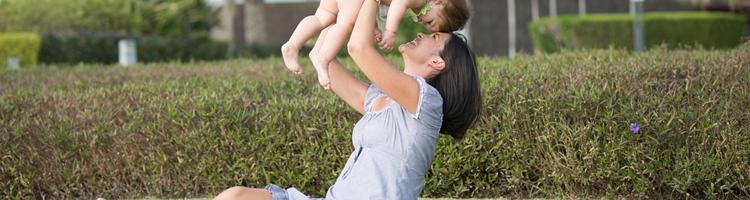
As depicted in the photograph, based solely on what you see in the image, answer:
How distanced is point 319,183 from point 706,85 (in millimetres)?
2100

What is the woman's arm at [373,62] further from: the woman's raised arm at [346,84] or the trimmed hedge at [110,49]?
the trimmed hedge at [110,49]

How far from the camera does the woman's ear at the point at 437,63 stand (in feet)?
13.0

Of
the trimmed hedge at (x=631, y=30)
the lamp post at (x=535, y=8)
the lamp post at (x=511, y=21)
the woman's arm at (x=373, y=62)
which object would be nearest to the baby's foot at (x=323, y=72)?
the woman's arm at (x=373, y=62)

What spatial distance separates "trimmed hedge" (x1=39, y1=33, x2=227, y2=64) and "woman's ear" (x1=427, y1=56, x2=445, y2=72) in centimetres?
1842

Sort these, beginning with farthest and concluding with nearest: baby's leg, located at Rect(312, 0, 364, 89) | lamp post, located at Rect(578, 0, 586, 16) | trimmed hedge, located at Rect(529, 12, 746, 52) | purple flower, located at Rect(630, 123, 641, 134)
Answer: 1. lamp post, located at Rect(578, 0, 586, 16)
2. trimmed hedge, located at Rect(529, 12, 746, 52)
3. purple flower, located at Rect(630, 123, 641, 134)
4. baby's leg, located at Rect(312, 0, 364, 89)

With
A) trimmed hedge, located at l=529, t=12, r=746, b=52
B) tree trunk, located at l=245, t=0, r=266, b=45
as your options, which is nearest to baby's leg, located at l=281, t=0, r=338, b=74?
trimmed hedge, located at l=529, t=12, r=746, b=52

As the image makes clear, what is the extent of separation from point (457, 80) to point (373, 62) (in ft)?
1.09

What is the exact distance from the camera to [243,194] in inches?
156

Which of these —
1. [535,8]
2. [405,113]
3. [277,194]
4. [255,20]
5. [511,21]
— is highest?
[405,113]

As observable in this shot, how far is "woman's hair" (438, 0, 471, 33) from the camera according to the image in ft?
13.1

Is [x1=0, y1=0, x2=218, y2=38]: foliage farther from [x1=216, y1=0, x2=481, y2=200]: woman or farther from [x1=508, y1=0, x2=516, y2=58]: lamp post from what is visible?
[x1=216, y1=0, x2=481, y2=200]: woman

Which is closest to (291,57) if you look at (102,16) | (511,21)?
(102,16)

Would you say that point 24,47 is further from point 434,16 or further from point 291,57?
point 434,16

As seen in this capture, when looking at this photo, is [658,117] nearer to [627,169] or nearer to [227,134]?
[627,169]
